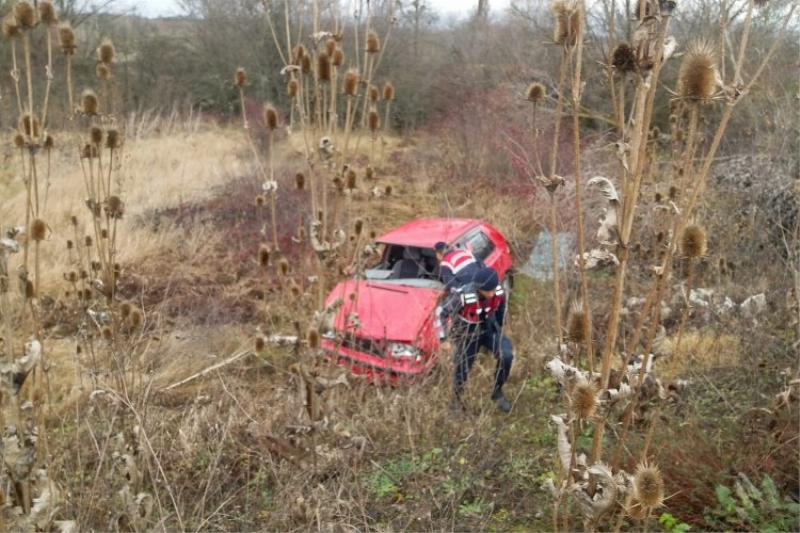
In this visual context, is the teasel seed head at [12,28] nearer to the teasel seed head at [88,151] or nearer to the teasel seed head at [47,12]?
the teasel seed head at [47,12]

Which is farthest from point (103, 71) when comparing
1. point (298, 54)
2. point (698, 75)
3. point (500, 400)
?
point (500, 400)

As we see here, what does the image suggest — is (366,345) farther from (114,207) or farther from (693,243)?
(693,243)

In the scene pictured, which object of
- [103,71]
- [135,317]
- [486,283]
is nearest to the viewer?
[103,71]

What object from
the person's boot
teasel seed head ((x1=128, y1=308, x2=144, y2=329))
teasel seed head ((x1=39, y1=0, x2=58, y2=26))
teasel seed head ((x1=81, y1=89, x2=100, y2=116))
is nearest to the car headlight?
the person's boot

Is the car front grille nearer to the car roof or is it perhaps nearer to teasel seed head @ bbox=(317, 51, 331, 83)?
the car roof

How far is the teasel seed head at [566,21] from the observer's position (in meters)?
1.63

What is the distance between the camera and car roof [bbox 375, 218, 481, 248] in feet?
23.7

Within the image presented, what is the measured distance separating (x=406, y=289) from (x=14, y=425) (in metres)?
4.73

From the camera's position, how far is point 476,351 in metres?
5.61

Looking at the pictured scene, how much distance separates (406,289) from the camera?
21.7 ft

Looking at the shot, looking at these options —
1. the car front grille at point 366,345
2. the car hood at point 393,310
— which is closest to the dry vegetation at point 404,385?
the car front grille at point 366,345

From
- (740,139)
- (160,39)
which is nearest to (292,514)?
(740,139)

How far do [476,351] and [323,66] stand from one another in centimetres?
326

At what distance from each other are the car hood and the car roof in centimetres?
72
